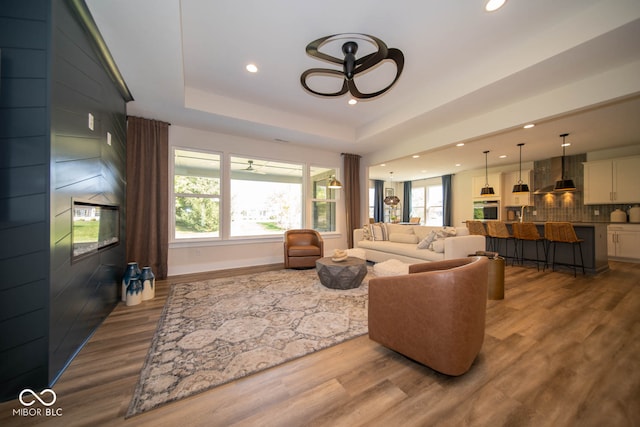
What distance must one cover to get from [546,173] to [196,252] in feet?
32.0

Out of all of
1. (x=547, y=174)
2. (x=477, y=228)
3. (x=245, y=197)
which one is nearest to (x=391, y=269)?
(x=245, y=197)

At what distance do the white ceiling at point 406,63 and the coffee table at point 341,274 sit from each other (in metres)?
2.65

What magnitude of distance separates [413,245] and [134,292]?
4.73 m

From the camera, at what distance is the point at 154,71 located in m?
2.76

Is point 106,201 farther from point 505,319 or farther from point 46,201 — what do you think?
point 505,319

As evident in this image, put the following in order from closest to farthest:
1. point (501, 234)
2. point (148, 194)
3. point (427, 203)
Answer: point (148, 194), point (501, 234), point (427, 203)

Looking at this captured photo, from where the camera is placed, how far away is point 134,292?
296 centimetres

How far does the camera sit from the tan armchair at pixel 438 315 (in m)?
1.49

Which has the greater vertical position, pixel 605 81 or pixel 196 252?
pixel 605 81

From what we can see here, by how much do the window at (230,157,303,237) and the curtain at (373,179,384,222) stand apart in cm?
630

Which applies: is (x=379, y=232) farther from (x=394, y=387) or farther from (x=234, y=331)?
(x=394, y=387)

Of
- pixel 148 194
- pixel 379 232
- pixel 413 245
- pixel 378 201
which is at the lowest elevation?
pixel 413 245

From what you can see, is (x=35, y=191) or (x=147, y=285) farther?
(x=147, y=285)

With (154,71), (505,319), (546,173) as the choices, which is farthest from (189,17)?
(546,173)
